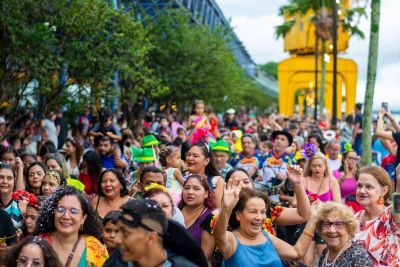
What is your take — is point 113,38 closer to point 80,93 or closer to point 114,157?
point 80,93

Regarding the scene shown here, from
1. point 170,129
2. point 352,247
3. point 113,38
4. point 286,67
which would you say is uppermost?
point 286,67

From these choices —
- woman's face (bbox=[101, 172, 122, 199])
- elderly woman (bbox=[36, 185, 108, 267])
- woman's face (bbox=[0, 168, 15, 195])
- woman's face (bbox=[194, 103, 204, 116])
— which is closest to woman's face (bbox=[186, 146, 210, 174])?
woman's face (bbox=[101, 172, 122, 199])

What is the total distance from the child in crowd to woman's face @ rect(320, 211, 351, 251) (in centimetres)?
248

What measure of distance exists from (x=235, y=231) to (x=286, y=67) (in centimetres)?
5415

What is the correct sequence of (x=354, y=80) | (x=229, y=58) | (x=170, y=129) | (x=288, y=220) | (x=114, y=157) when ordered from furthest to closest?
(x=354, y=80) → (x=229, y=58) → (x=170, y=129) → (x=114, y=157) → (x=288, y=220)

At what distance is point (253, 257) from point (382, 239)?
1.37 metres

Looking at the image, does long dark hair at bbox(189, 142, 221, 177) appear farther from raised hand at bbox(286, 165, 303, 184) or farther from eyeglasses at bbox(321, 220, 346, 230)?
eyeglasses at bbox(321, 220, 346, 230)

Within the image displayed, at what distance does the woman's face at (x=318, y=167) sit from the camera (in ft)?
33.2

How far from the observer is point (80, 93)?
17.4 meters

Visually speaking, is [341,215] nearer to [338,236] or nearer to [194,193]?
[338,236]

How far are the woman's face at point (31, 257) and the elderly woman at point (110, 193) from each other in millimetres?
2712

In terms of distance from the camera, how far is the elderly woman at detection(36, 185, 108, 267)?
6312mm

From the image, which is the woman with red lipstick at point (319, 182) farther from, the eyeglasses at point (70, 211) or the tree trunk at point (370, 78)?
the tree trunk at point (370, 78)

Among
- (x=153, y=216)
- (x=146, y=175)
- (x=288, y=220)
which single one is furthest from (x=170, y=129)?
(x=153, y=216)
